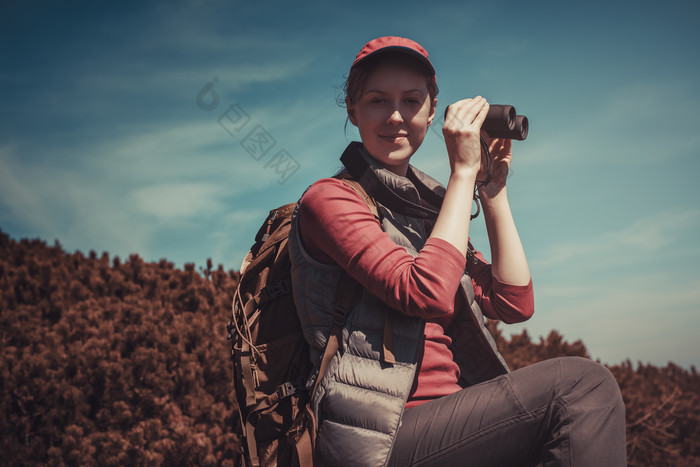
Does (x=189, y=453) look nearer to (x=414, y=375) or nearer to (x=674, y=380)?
(x=414, y=375)

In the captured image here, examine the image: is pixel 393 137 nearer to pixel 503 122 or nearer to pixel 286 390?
pixel 503 122

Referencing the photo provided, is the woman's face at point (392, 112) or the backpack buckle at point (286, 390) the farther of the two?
the woman's face at point (392, 112)

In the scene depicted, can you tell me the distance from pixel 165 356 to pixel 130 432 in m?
0.59

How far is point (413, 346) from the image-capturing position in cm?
172

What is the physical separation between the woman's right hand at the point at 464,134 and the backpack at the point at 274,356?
348 millimetres

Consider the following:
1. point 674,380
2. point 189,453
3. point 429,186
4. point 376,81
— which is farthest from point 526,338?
point 376,81

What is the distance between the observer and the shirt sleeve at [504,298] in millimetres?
2295

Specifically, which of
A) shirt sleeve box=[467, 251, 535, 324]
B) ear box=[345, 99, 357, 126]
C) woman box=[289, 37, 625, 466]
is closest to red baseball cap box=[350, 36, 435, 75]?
woman box=[289, 37, 625, 466]

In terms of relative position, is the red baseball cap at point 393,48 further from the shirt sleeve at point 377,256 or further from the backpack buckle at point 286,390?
the backpack buckle at point 286,390

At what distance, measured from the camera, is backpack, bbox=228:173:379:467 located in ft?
5.80


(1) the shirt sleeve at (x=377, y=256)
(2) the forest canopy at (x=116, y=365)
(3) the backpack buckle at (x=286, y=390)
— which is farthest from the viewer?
(2) the forest canopy at (x=116, y=365)

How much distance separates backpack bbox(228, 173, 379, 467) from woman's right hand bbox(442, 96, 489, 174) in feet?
1.14

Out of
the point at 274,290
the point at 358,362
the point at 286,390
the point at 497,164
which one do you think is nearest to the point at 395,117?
the point at 497,164

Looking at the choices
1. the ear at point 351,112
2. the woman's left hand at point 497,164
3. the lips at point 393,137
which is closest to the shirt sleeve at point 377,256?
the lips at point 393,137
